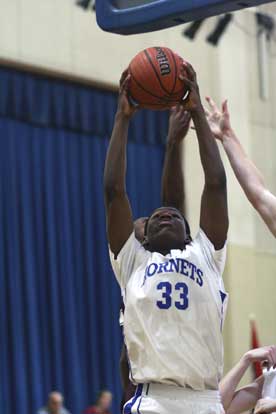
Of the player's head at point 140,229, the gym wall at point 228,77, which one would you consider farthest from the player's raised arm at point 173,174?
the gym wall at point 228,77

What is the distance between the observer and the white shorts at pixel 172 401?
16.1 ft

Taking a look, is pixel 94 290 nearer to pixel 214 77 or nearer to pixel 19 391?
pixel 19 391

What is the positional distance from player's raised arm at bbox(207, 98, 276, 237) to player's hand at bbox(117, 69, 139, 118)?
0.82 m

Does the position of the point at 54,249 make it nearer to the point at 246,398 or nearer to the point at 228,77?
the point at 228,77

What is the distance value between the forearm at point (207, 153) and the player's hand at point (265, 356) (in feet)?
2.97

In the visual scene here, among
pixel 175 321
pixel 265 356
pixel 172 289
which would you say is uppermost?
pixel 172 289

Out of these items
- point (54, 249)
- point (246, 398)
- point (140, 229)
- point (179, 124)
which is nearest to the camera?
point (246, 398)

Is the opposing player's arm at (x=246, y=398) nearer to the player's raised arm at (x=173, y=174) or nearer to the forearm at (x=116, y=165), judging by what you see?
the player's raised arm at (x=173, y=174)

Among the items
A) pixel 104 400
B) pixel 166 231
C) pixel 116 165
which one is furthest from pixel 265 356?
pixel 104 400

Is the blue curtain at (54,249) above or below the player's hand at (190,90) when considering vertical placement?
below

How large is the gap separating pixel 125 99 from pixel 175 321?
1.04 m

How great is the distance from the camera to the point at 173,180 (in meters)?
6.12

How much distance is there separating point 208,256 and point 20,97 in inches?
350

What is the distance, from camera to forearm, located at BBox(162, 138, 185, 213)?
609 cm
